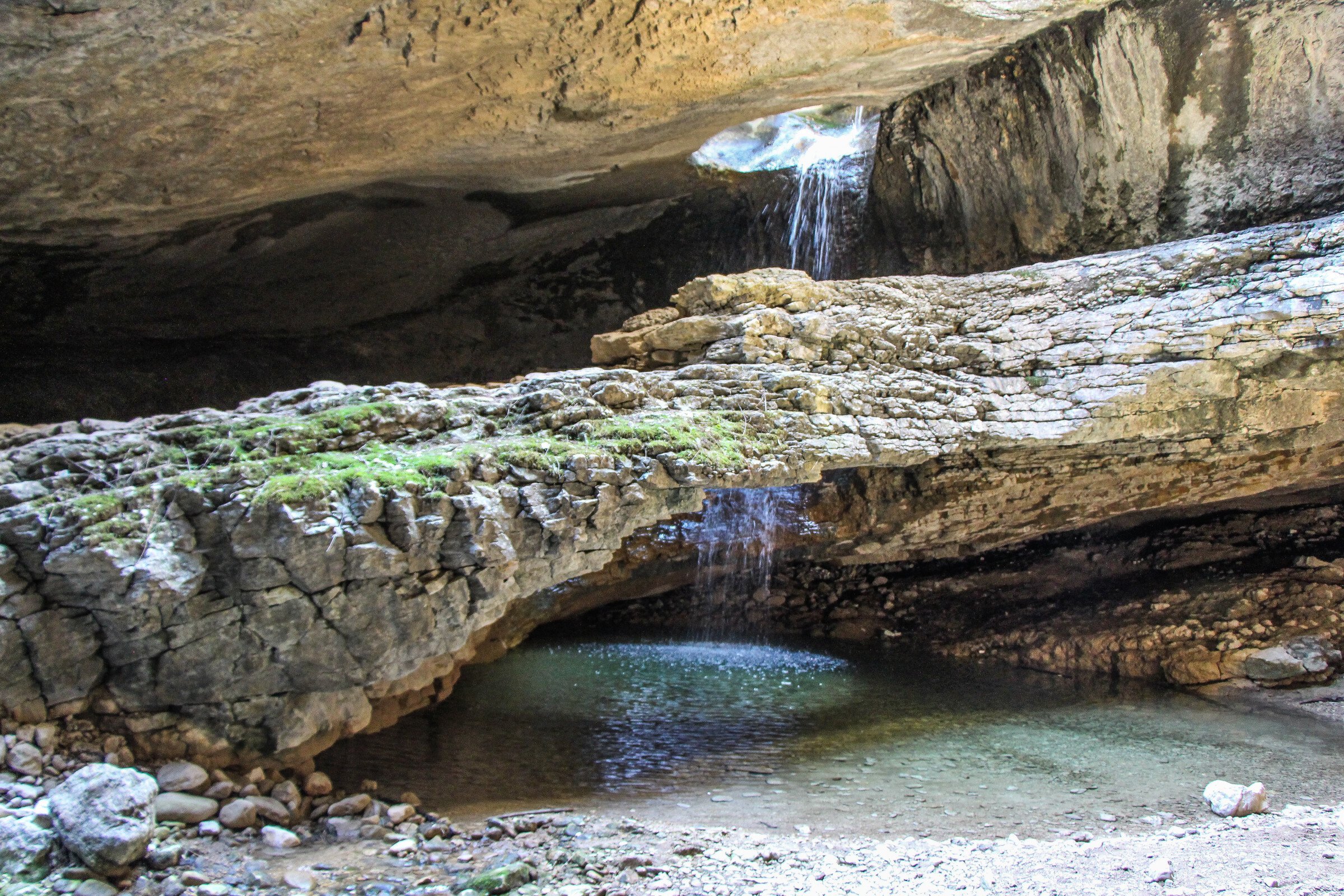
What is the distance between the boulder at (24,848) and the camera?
3.81 meters

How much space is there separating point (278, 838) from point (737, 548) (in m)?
7.16

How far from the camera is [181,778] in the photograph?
16.0ft

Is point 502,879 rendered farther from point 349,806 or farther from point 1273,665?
point 1273,665

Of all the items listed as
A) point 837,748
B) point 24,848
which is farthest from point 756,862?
point 24,848

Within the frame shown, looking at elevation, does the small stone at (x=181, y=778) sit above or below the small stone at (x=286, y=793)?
above

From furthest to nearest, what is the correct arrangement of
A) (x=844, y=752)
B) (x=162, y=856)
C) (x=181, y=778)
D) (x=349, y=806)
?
(x=844, y=752) → (x=349, y=806) → (x=181, y=778) → (x=162, y=856)

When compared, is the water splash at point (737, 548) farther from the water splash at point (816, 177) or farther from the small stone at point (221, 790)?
the small stone at point (221, 790)

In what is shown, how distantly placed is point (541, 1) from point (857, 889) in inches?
270

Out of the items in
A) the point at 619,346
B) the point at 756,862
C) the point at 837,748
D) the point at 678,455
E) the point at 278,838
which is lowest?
the point at 837,748

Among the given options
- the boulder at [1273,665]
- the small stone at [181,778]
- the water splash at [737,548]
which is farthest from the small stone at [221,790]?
the boulder at [1273,665]

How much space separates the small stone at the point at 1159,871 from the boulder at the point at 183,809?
Result: 516 centimetres

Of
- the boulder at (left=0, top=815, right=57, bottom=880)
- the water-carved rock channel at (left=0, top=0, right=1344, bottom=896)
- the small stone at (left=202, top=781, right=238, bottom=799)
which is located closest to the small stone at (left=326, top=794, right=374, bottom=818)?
the water-carved rock channel at (left=0, top=0, right=1344, bottom=896)

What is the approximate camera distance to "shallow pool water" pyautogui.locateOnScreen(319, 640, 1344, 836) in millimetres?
5590

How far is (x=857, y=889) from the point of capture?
4301 mm
